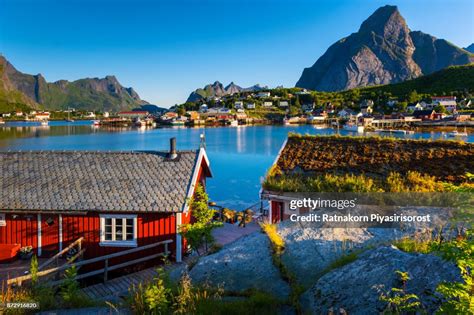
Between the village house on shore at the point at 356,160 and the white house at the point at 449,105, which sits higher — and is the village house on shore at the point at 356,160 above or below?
below

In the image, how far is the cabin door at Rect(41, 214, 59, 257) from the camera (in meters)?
15.1

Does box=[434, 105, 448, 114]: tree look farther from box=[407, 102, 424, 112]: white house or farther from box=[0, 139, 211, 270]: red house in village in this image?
box=[0, 139, 211, 270]: red house in village

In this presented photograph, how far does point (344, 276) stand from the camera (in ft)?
23.9

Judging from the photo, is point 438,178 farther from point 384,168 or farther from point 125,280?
point 125,280

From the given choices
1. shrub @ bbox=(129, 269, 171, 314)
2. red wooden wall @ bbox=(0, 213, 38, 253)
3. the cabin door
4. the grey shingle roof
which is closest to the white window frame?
the grey shingle roof

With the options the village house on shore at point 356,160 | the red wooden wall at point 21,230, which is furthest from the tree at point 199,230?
the red wooden wall at point 21,230

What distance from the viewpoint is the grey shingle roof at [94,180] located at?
15.0 m

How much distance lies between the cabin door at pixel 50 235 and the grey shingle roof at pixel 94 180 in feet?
1.84

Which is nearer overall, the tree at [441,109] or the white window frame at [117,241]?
the white window frame at [117,241]

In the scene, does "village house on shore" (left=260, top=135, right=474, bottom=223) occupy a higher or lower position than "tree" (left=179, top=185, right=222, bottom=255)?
higher

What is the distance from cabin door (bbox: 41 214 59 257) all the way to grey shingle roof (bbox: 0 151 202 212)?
0.56 metres

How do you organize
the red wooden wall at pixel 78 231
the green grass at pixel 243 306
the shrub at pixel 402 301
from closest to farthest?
the shrub at pixel 402 301
the green grass at pixel 243 306
the red wooden wall at pixel 78 231

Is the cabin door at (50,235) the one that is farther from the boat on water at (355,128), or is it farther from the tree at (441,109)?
the tree at (441,109)

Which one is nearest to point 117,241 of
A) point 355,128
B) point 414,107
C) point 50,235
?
point 50,235
